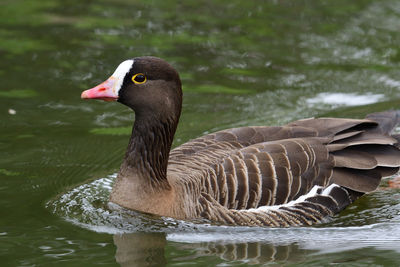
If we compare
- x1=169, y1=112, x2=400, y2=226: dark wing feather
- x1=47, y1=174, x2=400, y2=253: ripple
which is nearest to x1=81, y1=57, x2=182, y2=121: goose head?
x1=169, y1=112, x2=400, y2=226: dark wing feather

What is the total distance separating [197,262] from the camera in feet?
23.2

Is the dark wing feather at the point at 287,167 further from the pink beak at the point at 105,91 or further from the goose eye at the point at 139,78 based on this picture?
the pink beak at the point at 105,91

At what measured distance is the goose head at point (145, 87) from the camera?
26.0 feet

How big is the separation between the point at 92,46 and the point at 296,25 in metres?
4.45

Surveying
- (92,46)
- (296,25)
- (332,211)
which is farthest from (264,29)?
(332,211)

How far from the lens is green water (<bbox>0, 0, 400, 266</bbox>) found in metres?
7.59

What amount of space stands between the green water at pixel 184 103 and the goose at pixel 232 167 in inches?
9.5

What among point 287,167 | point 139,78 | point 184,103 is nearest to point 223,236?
point 287,167

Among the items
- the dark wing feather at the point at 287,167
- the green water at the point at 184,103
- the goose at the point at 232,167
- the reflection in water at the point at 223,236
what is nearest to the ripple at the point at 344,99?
the green water at the point at 184,103

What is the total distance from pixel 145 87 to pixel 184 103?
12.7ft

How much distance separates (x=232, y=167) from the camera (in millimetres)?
8109

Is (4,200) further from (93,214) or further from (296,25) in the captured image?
(296,25)

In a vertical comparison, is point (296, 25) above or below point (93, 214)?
above

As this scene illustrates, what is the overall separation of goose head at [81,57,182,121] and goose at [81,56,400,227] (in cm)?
1
